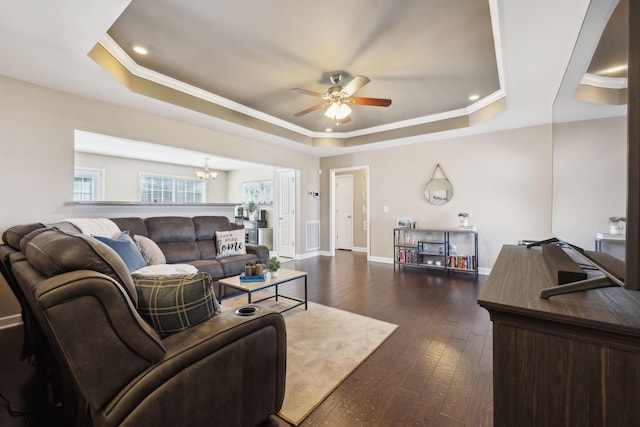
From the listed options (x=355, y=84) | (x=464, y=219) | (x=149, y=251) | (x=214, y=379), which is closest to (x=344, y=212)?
(x=464, y=219)

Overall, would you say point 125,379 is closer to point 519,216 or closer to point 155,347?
point 155,347

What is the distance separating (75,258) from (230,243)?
9.82ft

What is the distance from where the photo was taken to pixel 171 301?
1222 millimetres

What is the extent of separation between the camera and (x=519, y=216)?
4422 mm

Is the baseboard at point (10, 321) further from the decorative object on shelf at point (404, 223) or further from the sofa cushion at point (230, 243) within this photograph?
the decorative object on shelf at point (404, 223)

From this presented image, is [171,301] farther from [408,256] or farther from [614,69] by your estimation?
[408,256]

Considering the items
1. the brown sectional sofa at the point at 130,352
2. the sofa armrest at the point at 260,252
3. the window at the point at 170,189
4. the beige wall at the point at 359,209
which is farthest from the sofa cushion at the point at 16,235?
the beige wall at the point at 359,209

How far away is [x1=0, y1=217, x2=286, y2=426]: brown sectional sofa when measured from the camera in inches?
34.6

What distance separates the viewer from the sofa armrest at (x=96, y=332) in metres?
0.85

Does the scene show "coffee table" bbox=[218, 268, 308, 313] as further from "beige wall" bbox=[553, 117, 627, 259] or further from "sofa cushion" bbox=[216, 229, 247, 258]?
"beige wall" bbox=[553, 117, 627, 259]

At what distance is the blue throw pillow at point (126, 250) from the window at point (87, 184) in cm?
523

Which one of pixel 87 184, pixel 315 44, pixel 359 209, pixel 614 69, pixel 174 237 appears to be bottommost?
pixel 174 237

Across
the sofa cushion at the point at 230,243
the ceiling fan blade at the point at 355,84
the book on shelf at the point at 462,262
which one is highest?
the ceiling fan blade at the point at 355,84

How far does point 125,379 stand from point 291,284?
3.12 meters
